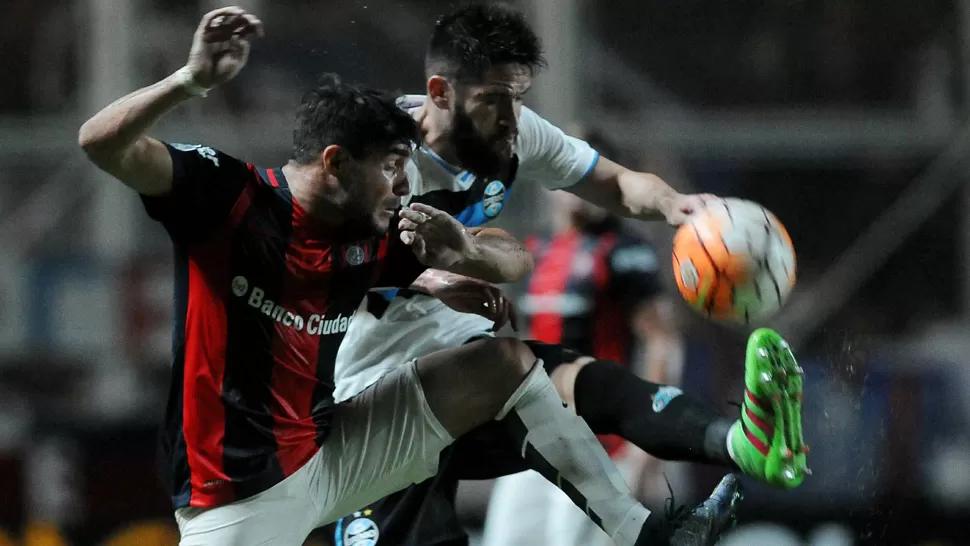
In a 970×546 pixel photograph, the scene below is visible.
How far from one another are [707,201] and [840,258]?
4.07 m

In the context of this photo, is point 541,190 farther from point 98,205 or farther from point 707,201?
point 707,201

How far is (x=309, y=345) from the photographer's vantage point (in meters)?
3.10

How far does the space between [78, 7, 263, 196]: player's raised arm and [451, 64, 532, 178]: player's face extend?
2.97 feet

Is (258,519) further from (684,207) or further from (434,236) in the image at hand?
(684,207)

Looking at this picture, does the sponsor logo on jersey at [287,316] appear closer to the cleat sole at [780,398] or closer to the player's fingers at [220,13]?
the player's fingers at [220,13]

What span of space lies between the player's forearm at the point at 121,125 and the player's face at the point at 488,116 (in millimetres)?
1104

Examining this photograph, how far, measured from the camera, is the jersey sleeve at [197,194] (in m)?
2.69

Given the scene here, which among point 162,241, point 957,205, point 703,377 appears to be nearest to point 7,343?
point 162,241

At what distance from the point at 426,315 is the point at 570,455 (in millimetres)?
644

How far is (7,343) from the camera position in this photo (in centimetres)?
655

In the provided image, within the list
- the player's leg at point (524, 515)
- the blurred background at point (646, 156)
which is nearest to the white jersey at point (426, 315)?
the player's leg at point (524, 515)

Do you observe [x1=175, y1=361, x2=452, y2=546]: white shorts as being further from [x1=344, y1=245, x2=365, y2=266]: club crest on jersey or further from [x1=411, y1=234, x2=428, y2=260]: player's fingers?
[x1=411, y1=234, x2=428, y2=260]: player's fingers

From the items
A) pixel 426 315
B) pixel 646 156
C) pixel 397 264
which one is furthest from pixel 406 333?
pixel 646 156

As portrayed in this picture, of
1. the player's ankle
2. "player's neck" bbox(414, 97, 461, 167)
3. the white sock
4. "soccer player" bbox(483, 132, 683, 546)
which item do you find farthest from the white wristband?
"soccer player" bbox(483, 132, 683, 546)
